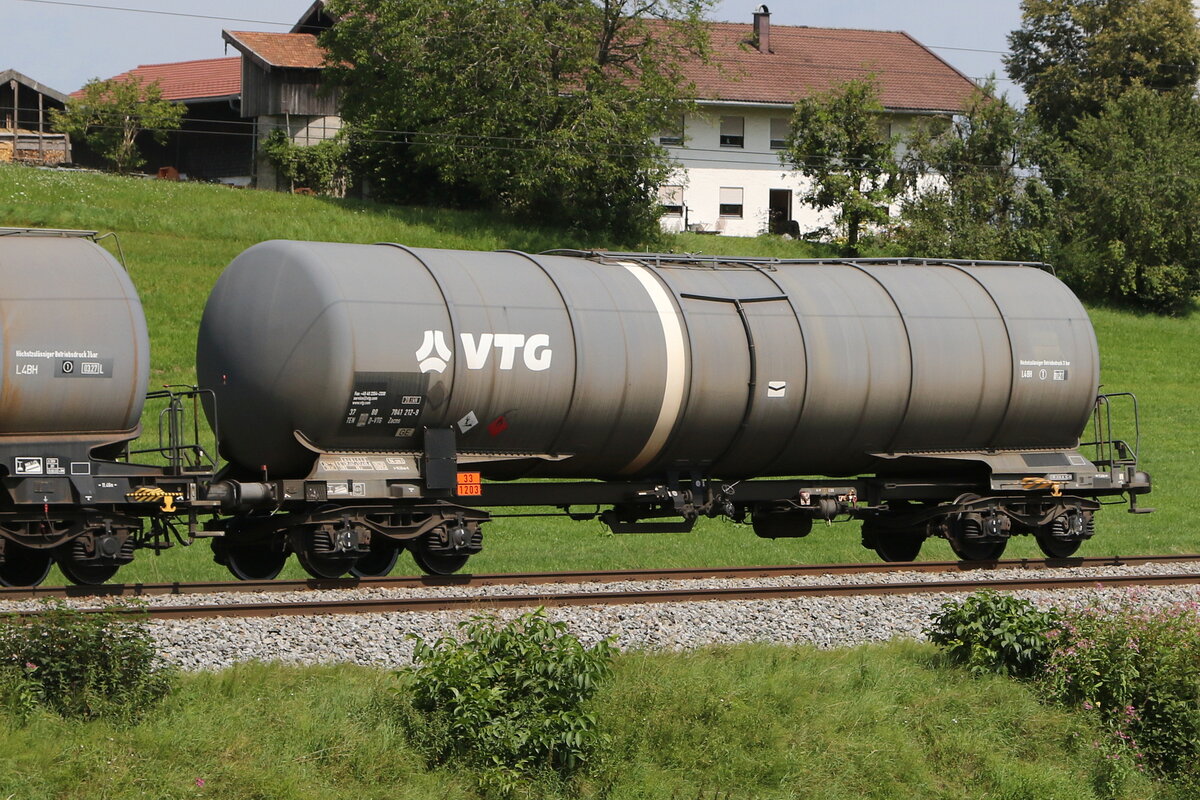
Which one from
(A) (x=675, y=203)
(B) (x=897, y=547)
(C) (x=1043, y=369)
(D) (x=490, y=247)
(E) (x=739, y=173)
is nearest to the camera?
(C) (x=1043, y=369)

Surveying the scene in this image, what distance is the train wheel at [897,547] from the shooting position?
65.9ft

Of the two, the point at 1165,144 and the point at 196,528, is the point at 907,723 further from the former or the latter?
the point at 1165,144

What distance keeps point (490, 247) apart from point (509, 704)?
34695 millimetres

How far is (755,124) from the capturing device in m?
60.5

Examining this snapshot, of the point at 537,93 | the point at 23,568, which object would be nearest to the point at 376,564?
the point at 23,568

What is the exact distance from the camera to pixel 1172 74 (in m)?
62.2

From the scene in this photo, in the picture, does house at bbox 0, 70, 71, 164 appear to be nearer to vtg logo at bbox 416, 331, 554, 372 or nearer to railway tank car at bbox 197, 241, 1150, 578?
railway tank car at bbox 197, 241, 1150, 578

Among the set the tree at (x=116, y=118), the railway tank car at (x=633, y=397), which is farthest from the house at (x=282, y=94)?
the railway tank car at (x=633, y=397)

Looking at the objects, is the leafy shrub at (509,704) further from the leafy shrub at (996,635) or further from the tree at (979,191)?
the tree at (979,191)

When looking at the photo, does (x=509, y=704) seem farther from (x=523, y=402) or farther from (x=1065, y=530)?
(x=1065, y=530)

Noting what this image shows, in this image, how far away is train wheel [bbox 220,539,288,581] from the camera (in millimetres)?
16656

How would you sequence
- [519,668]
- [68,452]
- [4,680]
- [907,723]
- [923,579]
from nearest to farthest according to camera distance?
1. [4,680]
2. [519,668]
3. [907,723]
4. [68,452]
5. [923,579]

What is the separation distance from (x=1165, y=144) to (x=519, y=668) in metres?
49.1

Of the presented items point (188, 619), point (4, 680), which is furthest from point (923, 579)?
point (4, 680)
